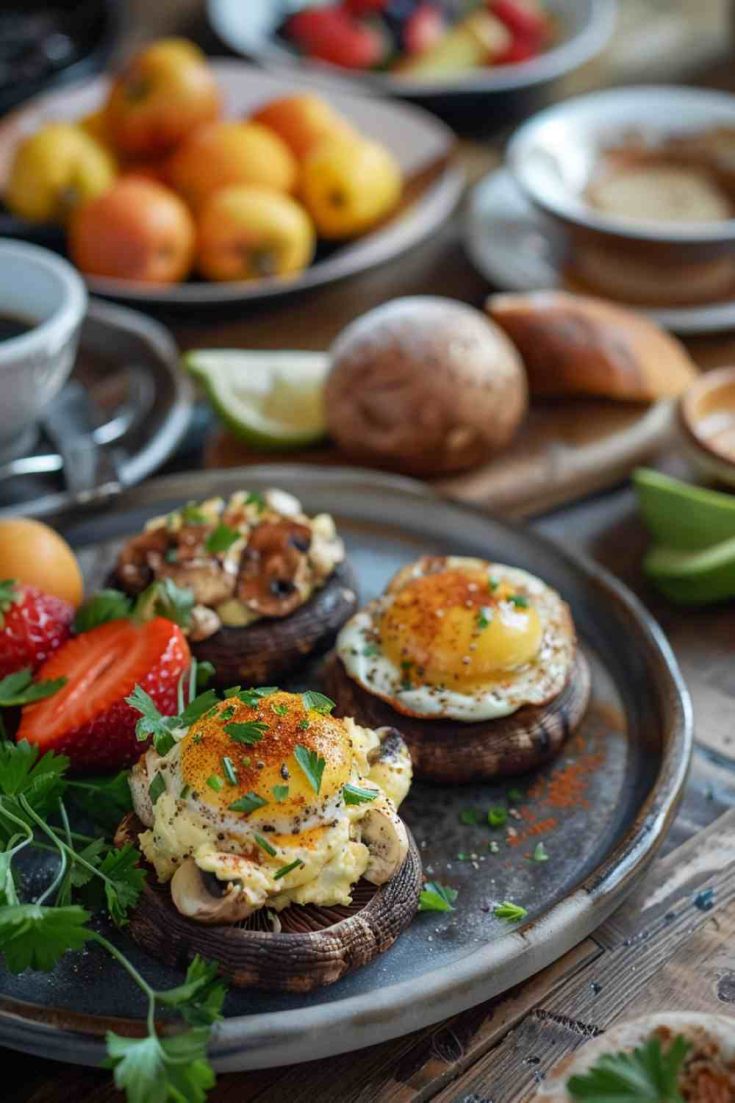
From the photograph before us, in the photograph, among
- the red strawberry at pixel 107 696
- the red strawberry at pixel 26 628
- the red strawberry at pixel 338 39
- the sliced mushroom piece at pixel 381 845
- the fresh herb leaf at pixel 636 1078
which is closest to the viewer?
the fresh herb leaf at pixel 636 1078

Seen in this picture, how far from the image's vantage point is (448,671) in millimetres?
1669

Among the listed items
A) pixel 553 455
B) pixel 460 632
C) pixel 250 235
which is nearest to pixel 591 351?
pixel 553 455

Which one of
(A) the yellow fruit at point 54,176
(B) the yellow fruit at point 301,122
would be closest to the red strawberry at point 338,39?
(B) the yellow fruit at point 301,122

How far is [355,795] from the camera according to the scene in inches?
55.3

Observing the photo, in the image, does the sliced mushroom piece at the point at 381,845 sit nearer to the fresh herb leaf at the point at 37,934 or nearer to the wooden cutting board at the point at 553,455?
the fresh herb leaf at the point at 37,934

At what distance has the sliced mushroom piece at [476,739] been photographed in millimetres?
1647

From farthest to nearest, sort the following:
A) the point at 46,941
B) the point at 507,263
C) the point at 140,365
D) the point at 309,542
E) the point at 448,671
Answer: the point at 507,263 → the point at 140,365 → the point at 309,542 → the point at 448,671 → the point at 46,941

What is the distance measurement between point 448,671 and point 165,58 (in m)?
2.07

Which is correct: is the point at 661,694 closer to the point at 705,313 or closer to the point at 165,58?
the point at 705,313

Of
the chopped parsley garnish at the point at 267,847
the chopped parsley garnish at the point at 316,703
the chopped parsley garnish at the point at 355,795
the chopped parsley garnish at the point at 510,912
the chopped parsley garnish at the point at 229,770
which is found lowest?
→ the chopped parsley garnish at the point at 510,912

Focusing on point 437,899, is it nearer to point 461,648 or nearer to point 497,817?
point 497,817

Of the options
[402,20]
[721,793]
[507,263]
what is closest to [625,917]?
[721,793]

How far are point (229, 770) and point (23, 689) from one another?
1.41 ft

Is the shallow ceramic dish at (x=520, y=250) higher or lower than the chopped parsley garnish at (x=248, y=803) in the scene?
lower
